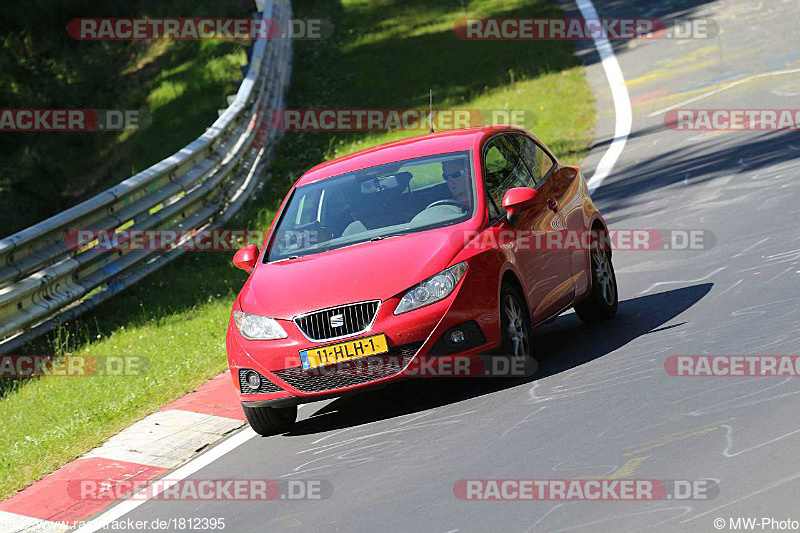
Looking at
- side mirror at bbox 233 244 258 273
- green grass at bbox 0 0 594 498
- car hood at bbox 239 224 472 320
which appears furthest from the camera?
green grass at bbox 0 0 594 498

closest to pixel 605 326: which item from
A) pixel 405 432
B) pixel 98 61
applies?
pixel 405 432

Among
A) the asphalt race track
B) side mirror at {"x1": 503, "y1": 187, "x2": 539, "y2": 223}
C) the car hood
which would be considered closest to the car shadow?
the asphalt race track

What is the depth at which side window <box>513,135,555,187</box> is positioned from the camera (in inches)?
401

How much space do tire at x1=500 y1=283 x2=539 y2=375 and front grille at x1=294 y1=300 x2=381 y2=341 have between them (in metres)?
0.88

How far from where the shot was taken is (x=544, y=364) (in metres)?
9.30

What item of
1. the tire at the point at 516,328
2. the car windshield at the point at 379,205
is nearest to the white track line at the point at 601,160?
the car windshield at the point at 379,205

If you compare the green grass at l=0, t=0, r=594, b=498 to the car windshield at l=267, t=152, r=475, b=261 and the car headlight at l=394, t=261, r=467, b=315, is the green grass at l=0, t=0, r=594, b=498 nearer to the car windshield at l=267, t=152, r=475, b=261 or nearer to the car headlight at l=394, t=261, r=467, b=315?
the car windshield at l=267, t=152, r=475, b=261

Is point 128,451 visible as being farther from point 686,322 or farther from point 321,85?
point 321,85

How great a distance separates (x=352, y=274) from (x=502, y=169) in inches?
69.0

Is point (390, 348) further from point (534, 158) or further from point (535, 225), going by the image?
point (534, 158)

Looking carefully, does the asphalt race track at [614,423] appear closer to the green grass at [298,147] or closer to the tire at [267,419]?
the tire at [267,419]

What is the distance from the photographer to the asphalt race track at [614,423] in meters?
6.19

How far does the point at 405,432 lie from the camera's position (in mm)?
8109

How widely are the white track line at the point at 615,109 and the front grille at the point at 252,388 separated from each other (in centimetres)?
821
